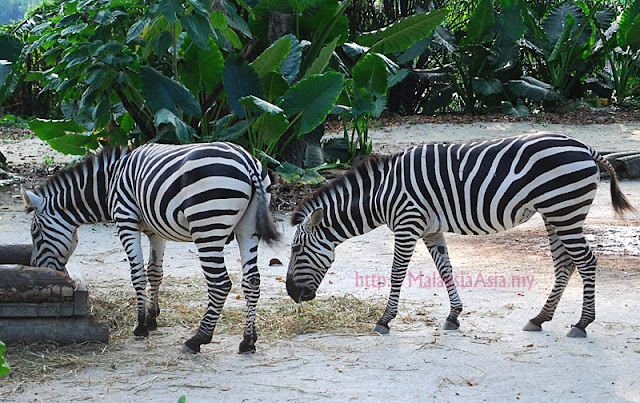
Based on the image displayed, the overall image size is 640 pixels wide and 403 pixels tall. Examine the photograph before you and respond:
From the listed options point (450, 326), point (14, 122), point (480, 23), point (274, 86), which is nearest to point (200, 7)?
point (274, 86)

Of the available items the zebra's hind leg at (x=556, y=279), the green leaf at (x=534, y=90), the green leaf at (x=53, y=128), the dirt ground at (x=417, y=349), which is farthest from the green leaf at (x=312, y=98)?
the green leaf at (x=534, y=90)

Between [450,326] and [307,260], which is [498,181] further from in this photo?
[307,260]

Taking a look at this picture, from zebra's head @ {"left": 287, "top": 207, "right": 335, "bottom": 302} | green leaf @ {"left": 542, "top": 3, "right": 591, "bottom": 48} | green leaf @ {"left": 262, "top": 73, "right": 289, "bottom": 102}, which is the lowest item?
zebra's head @ {"left": 287, "top": 207, "right": 335, "bottom": 302}

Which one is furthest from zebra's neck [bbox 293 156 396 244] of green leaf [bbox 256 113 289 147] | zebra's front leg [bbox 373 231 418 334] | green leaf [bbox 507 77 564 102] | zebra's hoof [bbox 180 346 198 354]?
green leaf [bbox 507 77 564 102]

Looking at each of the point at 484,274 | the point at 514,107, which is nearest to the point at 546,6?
the point at 514,107

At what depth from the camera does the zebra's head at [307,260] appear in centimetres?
526

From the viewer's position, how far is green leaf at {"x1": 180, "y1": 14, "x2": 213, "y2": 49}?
7449mm

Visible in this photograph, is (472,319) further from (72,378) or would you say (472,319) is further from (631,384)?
(72,378)

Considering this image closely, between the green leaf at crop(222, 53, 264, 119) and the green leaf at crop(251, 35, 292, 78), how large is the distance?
19 cm

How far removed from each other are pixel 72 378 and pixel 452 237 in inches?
193

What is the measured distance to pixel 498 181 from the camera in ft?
16.2

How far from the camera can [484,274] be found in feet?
21.3

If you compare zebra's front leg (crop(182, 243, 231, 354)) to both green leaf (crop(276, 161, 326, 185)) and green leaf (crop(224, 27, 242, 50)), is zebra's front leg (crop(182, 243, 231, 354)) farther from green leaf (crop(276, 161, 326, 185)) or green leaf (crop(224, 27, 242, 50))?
green leaf (crop(224, 27, 242, 50))

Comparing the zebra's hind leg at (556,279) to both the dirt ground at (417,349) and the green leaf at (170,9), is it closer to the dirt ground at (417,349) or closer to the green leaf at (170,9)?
the dirt ground at (417,349)
